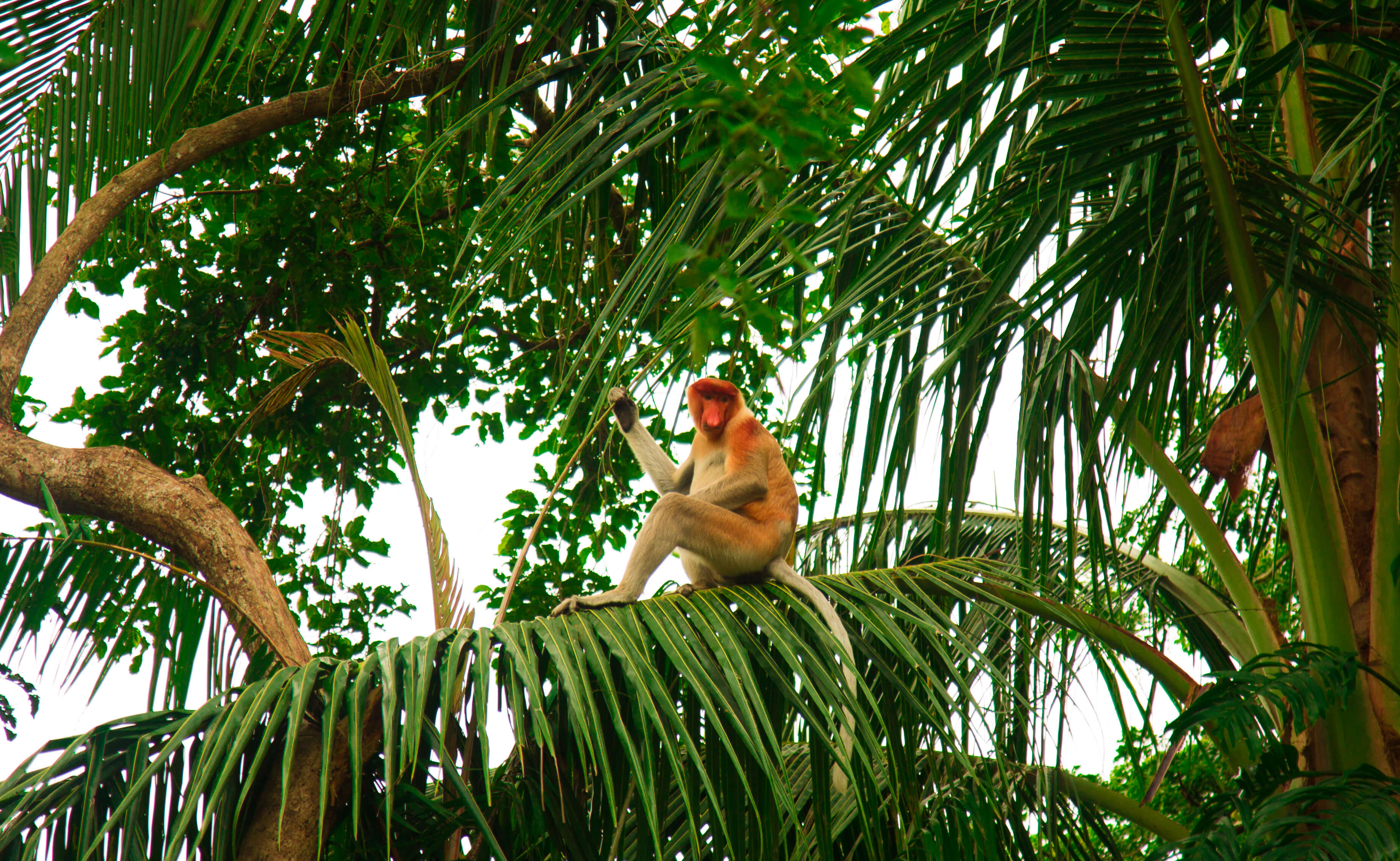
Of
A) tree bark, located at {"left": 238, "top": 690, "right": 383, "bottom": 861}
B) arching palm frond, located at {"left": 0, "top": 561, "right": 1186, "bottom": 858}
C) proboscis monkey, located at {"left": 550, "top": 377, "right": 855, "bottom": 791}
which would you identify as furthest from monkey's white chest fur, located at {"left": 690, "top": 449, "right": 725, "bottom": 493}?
tree bark, located at {"left": 238, "top": 690, "right": 383, "bottom": 861}

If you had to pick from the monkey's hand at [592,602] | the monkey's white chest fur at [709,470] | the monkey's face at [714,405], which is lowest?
the monkey's hand at [592,602]

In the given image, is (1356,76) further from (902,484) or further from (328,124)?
(328,124)

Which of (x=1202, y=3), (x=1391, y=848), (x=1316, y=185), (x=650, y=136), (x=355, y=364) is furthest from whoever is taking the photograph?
(x=355, y=364)

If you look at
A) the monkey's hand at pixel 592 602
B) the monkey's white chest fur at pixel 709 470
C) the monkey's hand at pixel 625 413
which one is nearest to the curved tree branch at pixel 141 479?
the monkey's hand at pixel 592 602

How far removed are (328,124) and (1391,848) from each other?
5178 millimetres

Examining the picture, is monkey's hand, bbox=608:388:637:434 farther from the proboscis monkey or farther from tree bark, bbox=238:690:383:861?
tree bark, bbox=238:690:383:861

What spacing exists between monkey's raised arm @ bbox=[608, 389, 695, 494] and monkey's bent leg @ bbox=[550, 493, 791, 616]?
1.40 feet

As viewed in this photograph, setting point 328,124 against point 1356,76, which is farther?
point 328,124

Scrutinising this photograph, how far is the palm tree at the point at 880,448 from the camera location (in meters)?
2.15

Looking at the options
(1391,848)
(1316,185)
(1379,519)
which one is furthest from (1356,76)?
(1391,848)

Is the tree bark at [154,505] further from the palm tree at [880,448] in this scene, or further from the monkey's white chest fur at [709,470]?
the monkey's white chest fur at [709,470]

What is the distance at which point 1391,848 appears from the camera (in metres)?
1.88

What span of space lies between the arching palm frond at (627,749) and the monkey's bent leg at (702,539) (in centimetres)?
61

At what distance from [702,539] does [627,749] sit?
1.66m
